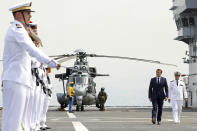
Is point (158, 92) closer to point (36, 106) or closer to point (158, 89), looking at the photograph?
point (158, 89)

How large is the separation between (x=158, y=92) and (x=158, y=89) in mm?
99

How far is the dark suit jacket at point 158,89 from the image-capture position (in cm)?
1758

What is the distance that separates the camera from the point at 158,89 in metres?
17.6

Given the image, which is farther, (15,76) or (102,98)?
(102,98)

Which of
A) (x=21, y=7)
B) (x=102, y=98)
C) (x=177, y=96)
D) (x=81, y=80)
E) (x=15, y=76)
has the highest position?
(x=81, y=80)

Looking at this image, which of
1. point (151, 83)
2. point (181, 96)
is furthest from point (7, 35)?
point (181, 96)

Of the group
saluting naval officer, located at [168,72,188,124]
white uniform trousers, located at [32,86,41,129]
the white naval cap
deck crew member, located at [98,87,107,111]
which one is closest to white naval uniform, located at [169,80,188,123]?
saluting naval officer, located at [168,72,188,124]

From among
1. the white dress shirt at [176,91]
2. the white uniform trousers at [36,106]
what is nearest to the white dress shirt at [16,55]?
the white uniform trousers at [36,106]

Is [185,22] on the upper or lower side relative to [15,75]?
upper

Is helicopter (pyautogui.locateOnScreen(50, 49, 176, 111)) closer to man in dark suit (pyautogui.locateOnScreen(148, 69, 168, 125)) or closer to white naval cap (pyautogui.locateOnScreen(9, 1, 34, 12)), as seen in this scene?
man in dark suit (pyautogui.locateOnScreen(148, 69, 168, 125))

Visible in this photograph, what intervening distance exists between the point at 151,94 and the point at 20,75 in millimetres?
11549

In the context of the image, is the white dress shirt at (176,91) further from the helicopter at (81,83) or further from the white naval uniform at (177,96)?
the helicopter at (81,83)

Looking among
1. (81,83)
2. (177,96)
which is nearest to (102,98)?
(81,83)

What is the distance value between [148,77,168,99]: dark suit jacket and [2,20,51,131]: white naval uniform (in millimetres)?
11182
